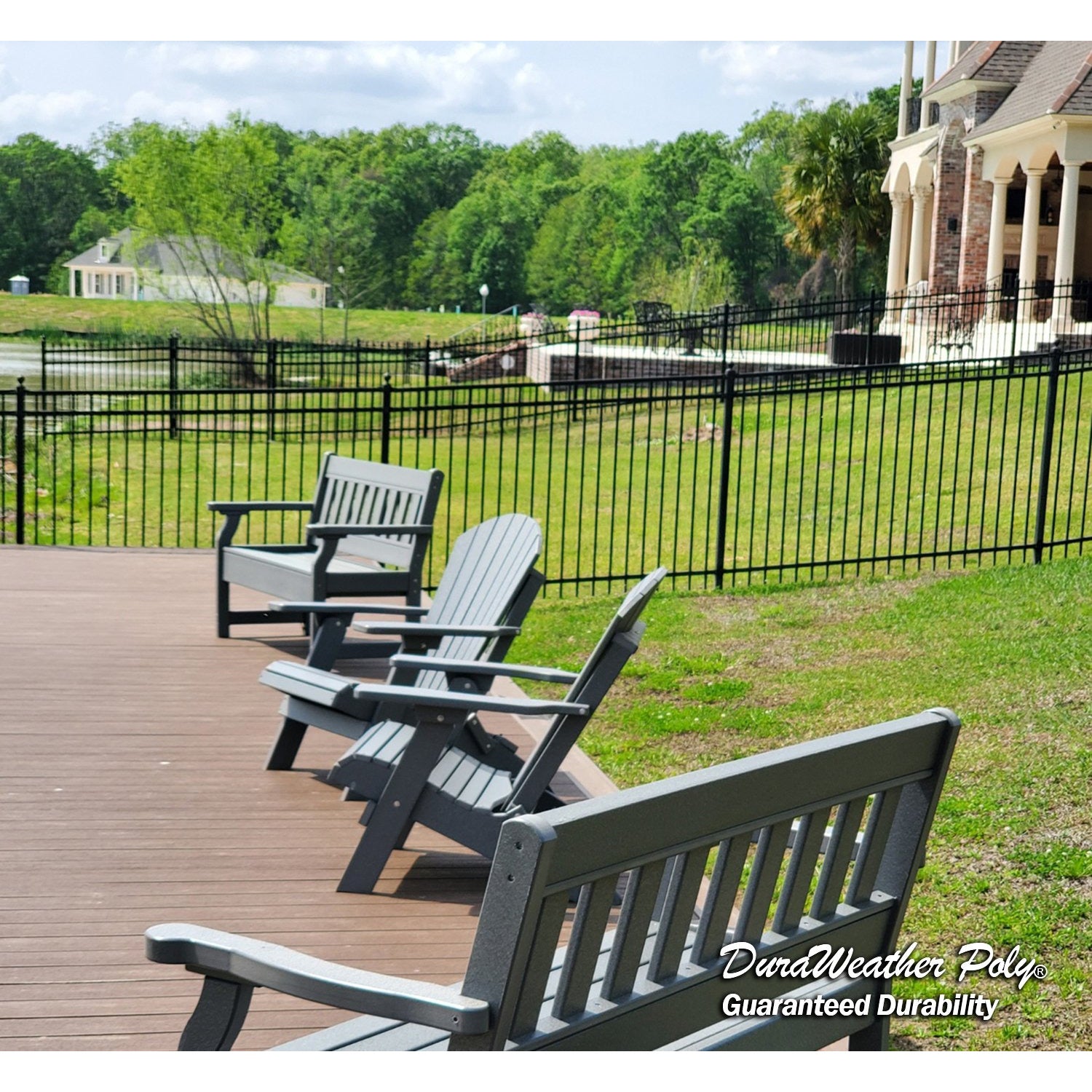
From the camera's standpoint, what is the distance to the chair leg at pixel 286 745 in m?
5.34

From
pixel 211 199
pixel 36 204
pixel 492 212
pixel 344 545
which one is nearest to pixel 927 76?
pixel 211 199

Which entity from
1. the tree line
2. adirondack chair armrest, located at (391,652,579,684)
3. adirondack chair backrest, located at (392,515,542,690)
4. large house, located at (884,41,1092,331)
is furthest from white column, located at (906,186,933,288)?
the tree line

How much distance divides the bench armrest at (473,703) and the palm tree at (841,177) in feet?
124

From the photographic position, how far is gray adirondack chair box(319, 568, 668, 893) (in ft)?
13.3

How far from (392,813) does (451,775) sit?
0.30 metres

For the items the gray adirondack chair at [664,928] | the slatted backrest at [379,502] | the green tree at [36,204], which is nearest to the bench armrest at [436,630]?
the slatted backrest at [379,502]

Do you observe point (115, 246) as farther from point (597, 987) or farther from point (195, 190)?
point (597, 987)

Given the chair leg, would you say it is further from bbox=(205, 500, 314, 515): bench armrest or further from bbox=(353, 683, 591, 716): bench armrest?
bbox=(205, 500, 314, 515): bench armrest

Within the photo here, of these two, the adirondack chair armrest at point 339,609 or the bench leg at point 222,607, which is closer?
the adirondack chair armrest at point 339,609

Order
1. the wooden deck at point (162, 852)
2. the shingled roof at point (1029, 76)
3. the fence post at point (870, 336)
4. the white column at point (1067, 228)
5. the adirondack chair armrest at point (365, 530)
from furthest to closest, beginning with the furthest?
the white column at point (1067, 228) → the shingled roof at point (1029, 76) → the fence post at point (870, 336) → the adirondack chair armrest at point (365, 530) → the wooden deck at point (162, 852)

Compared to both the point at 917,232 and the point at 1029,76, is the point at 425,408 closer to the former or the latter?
the point at 1029,76

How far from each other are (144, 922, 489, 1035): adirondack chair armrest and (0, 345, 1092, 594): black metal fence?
660 centimetres

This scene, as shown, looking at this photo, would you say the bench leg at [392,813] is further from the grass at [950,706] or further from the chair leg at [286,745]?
the grass at [950,706]
